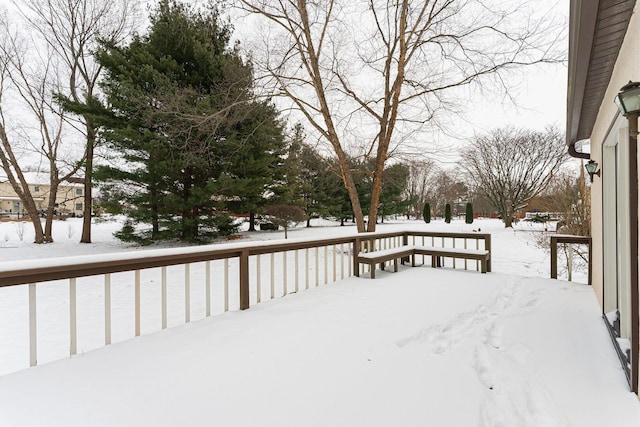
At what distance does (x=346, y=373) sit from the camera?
1890 millimetres

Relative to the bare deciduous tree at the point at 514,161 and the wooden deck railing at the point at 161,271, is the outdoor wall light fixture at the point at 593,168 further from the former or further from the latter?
the bare deciduous tree at the point at 514,161

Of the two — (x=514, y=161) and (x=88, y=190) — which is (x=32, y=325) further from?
(x=514, y=161)

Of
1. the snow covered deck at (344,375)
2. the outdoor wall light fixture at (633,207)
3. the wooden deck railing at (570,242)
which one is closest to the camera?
the snow covered deck at (344,375)

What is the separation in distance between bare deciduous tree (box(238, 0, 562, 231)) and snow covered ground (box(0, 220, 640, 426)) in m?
5.50

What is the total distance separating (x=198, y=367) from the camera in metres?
1.94

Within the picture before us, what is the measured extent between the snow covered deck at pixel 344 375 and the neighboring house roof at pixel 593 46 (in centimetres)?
216

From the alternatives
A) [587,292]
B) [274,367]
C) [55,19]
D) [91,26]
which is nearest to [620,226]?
[587,292]

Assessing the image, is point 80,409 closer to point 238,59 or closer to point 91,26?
point 238,59

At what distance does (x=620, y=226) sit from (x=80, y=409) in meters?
3.92

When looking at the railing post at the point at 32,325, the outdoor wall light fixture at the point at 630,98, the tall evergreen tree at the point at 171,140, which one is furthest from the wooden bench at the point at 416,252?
the tall evergreen tree at the point at 171,140

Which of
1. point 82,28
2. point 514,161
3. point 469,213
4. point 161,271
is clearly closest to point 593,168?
point 161,271

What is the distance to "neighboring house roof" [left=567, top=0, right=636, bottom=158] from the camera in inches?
67.8

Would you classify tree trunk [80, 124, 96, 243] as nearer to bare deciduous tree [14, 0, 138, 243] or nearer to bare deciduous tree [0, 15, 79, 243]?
bare deciduous tree [14, 0, 138, 243]

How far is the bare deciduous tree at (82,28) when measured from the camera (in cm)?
1117
